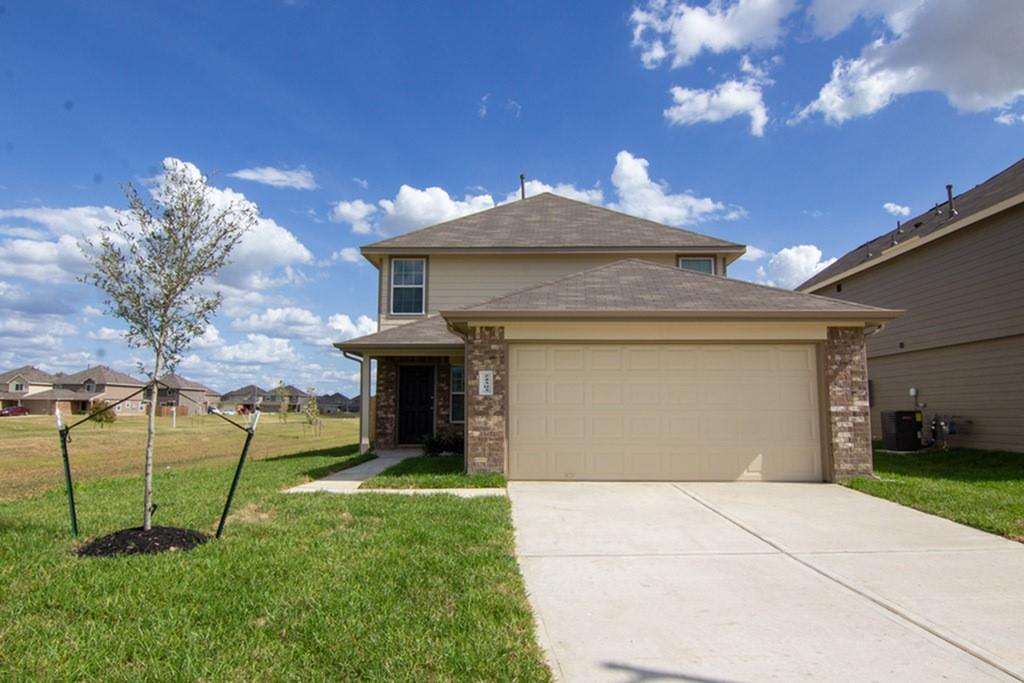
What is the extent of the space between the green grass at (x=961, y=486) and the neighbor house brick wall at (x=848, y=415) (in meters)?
0.29

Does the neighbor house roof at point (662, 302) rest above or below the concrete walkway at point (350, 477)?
above

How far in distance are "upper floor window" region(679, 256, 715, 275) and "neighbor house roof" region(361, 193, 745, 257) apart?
1.04ft

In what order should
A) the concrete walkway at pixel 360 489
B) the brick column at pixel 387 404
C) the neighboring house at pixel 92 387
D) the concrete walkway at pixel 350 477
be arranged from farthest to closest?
the neighboring house at pixel 92 387, the brick column at pixel 387 404, the concrete walkway at pixel 350 477, the concrete walkway at pixel 360 489

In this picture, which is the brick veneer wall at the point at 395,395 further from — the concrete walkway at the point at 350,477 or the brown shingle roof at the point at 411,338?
the concrete walkway at the point at 350,477

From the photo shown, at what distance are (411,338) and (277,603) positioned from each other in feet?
32.5

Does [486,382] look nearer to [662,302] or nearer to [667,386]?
[667,386]

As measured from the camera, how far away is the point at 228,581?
14.0 feet

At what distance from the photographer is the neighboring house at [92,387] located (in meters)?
65.4

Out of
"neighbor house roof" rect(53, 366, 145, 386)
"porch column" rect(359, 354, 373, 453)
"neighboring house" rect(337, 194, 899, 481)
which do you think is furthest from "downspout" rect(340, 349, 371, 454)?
"neighbor house roof" rect(53, 366, 145, 386)

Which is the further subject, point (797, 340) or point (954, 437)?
point (954, 437)

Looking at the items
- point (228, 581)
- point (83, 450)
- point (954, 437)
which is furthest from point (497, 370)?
point (83, 450)

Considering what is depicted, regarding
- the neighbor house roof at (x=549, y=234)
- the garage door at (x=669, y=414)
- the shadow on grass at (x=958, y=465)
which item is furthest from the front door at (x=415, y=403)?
the shadow on grass at (x=958, y=465)

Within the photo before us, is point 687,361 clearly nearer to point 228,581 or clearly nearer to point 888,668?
point 888,668

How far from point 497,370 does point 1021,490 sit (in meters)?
7.61
